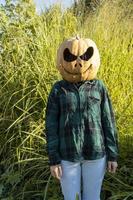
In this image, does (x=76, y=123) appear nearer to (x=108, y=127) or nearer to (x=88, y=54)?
(x=108, y=127)

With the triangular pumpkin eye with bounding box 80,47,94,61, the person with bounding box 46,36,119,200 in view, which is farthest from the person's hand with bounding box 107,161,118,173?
the triangular pumpkin eye with bounding box 80,47,94,61

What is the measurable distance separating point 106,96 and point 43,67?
2.20 meters

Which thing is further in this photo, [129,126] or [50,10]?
[50,10]

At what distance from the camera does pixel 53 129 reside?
359 cm

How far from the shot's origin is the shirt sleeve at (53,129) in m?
3.59

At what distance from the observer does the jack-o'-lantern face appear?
354cm

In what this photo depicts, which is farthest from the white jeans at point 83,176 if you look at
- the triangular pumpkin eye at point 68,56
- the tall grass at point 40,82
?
the tall grass at point 40,82

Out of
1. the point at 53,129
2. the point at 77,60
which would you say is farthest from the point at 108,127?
the point at 77,60

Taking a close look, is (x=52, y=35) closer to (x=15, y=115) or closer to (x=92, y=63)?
(x=15, y=115)

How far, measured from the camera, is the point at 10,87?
590 cm

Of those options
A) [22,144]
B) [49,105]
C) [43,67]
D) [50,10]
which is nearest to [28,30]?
[50,10]

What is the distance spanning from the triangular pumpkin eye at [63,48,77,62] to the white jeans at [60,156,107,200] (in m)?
0.69

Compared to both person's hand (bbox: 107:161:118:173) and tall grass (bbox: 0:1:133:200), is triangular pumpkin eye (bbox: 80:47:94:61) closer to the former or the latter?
person's hand (bbox: 107:161:118:173)

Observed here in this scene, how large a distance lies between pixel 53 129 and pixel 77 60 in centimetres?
49
